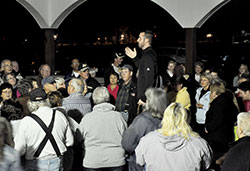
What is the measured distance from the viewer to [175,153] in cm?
378

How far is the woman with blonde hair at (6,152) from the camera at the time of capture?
319cm

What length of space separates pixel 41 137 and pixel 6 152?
1.00 meters

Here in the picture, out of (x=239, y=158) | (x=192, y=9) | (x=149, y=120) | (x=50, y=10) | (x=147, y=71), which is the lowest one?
(x=239, y=158)

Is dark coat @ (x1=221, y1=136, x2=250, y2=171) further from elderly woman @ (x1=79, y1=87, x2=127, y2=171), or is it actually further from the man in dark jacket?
the man in dark jacket

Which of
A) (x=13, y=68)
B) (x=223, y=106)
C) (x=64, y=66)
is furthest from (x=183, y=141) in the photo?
(x=64, y=66)

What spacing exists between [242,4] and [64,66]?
9025mm

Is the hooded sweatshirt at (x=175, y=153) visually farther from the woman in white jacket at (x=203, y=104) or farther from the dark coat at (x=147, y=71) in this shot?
the woman in white jacket at (x=203, y=104)

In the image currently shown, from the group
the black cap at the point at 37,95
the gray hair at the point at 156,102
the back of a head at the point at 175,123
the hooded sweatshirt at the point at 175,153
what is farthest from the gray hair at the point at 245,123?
the black cap at the point at 37,95

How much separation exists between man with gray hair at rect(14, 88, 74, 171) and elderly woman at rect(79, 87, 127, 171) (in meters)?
0.42

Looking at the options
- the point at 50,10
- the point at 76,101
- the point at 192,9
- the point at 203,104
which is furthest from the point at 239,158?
the point at 50,10

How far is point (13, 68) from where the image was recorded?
30.0 ft

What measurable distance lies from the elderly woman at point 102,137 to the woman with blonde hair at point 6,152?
156cm

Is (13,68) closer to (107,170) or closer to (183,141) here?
(107,170)

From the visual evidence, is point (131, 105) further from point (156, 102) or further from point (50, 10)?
point (50, 10)
